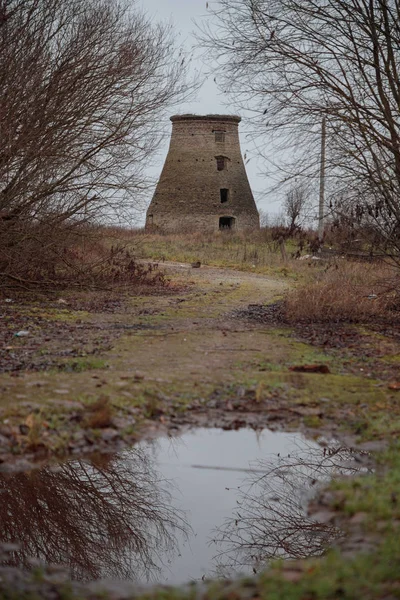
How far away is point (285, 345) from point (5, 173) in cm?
629

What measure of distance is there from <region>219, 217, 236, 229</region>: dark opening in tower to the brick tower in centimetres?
6

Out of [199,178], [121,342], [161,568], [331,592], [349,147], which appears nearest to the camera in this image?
[331,592]

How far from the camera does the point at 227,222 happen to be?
41594 mm

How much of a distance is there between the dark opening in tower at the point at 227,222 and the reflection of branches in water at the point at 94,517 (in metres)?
36.4

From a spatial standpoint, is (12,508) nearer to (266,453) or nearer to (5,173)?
(266,453)

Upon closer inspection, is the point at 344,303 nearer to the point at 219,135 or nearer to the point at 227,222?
the point at 227,222

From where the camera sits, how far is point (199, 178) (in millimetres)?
39906

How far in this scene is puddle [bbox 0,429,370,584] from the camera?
3.68 metres

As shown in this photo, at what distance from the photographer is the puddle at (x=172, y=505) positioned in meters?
3.68

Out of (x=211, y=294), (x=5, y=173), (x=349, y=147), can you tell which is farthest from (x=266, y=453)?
(x=211, y=294)

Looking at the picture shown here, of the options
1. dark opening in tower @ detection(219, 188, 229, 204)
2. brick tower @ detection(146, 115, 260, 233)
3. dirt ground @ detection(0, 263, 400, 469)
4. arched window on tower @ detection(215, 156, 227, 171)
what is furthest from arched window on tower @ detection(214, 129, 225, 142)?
dirt ground @ detection(0, 263, 400, 469)

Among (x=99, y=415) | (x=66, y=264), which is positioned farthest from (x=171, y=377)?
(x=66, y=264)

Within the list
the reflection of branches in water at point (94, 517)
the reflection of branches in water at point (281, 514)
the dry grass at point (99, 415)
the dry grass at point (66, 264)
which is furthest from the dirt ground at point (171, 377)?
the dry grass at point (66, 264)

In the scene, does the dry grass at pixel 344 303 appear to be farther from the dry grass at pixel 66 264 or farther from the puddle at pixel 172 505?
the puddle at pixel 172 505
